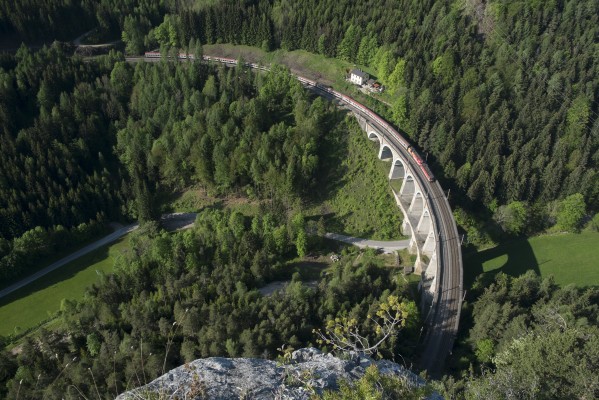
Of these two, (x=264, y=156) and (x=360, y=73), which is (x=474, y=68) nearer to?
(x=360, y=73)

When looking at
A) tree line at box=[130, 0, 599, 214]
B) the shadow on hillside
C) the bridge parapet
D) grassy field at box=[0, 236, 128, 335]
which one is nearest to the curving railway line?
the bridge parapet

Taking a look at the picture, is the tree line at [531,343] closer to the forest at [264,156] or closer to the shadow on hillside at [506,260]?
the forest at [264,156]

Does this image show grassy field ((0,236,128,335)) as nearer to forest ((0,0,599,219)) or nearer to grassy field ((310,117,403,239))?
grassy field ((310,117,403,239))

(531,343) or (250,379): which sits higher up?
(250,379)

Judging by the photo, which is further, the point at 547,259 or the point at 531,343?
the point at 547,259

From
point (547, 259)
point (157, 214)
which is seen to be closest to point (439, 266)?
point (547, 259)

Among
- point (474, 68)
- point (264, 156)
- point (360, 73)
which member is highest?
point (360, 73)
